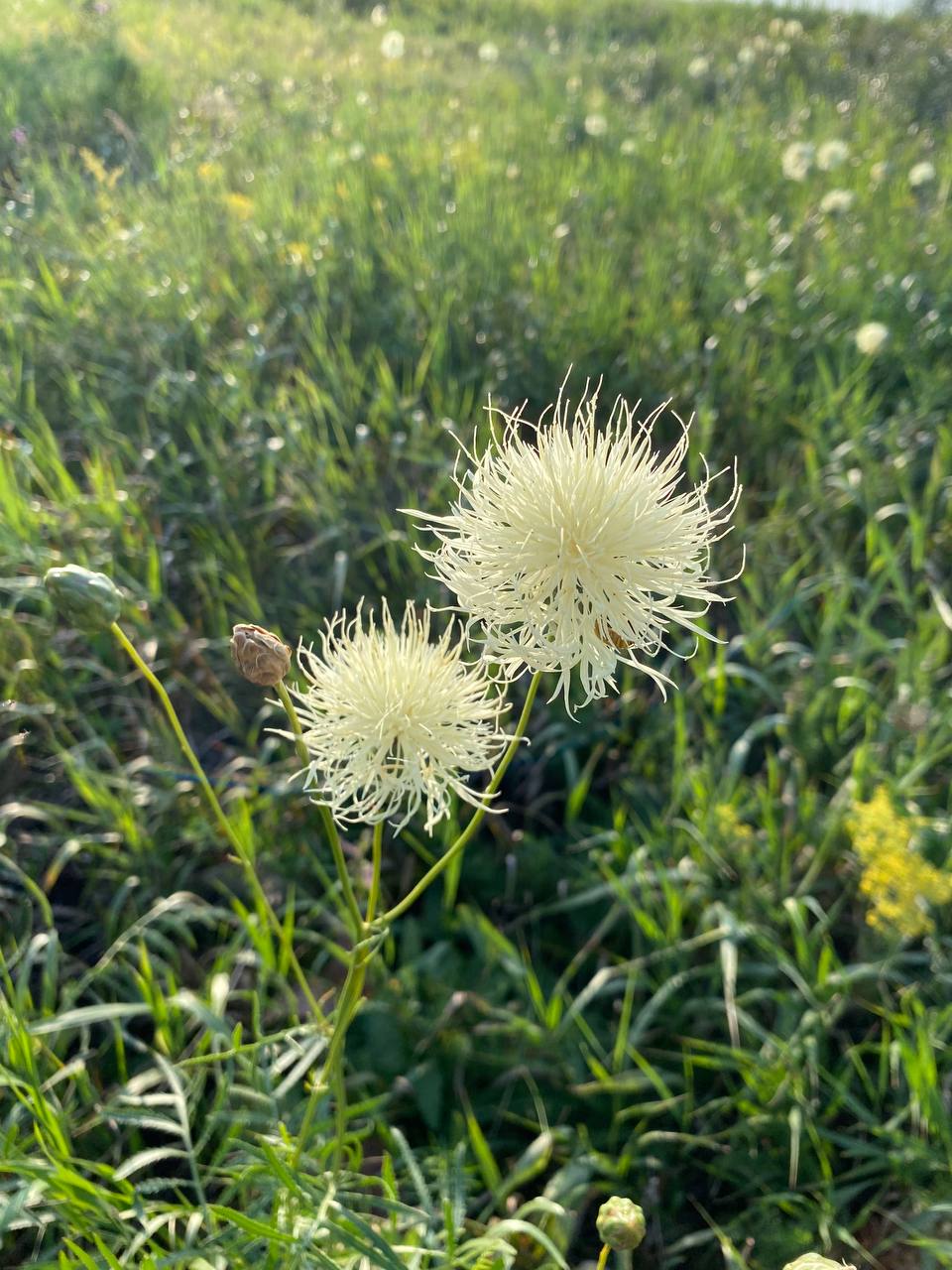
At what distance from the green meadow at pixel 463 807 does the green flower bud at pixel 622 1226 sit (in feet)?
0.30

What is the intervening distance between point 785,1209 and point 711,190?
3.76 m

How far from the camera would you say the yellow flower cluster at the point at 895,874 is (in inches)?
53.2

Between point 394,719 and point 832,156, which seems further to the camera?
point 832,156

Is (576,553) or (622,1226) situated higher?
(576,553)

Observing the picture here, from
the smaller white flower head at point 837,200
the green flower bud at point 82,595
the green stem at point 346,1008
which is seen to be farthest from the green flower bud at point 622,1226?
the smaller white flower head at point 837,200

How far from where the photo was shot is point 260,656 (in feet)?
2.48

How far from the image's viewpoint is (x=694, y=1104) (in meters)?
1.38

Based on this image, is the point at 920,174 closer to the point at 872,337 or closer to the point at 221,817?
the point at 872,337

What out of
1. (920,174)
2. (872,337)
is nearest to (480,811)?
(872,337)

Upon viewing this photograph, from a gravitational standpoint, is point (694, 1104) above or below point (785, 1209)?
above

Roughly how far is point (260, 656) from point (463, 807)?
100cm

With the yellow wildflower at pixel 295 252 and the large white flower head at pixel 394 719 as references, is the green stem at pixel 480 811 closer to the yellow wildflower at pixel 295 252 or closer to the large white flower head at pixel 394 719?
the large white flower head at pixel 394 719

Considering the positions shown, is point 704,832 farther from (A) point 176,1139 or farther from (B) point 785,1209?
(A) point 176,1139

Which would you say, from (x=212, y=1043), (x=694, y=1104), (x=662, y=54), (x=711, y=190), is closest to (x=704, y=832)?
(x=694, y=1104)
